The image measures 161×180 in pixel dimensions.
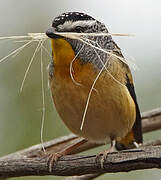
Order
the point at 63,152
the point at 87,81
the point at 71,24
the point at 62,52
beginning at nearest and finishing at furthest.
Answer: the point at 71,24 < the point at 62,52 < the point at 87,81 < the point at 63,152

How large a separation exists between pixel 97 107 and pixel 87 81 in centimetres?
31

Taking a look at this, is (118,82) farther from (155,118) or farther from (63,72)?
(155,118)

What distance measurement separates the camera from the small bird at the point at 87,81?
18.6 feet

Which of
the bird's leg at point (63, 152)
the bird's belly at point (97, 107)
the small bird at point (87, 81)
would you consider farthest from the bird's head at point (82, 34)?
the bird's leg at point (63, 152)

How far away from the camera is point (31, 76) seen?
9.25 m

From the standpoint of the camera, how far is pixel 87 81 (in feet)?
19.2

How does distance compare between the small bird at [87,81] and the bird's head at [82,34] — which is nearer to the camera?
the bird's head at [82,34]

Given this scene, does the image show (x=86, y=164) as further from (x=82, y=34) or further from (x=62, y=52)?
(x=82, y=34)

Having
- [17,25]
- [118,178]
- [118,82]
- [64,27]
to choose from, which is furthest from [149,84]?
[64,27]

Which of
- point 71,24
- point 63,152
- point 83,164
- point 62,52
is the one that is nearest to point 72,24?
point 71,24

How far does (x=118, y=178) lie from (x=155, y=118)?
8.11ft

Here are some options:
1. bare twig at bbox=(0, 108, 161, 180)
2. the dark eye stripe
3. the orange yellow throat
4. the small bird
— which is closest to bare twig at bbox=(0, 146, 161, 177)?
bare twig at bbox=(0, 108, 161, 180)

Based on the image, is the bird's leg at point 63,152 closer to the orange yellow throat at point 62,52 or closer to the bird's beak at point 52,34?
the orange yellow throat at point 62,52

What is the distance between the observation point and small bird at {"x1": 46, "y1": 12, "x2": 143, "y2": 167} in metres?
5.66
